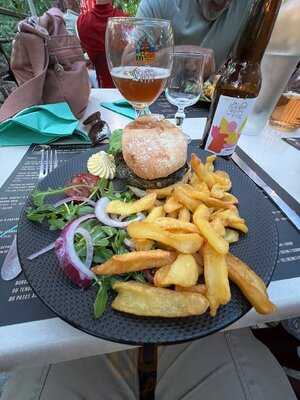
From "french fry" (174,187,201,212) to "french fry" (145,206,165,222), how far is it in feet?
0.14

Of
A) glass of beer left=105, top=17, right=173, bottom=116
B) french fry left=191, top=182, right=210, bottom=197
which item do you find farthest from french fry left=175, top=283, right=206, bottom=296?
glass of beer left=105, top=17, right=173, bottom=116

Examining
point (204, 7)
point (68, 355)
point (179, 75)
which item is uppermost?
point (204, 7)

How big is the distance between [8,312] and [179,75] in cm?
87

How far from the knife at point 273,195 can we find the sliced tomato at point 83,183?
47 centimetres

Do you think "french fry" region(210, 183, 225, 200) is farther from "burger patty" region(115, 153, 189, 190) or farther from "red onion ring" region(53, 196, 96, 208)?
"red onion ring" region(53, 196, 96, 208)

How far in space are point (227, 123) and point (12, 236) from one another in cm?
64

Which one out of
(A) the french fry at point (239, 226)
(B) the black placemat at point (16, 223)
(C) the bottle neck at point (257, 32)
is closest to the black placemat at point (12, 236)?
(B) the black placemat at point (16, 223)

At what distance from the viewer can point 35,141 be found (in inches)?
34.1

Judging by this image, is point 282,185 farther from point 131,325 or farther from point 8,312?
point 8,312

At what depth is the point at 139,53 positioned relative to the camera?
0.71 metres

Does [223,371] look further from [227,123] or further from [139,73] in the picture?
[139,73]

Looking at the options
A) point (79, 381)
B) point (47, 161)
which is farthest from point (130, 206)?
point (79, 381)

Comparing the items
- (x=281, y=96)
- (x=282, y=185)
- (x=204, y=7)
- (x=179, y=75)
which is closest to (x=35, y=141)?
(x=179, y=75)

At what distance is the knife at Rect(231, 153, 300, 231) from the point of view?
619 millimetres
